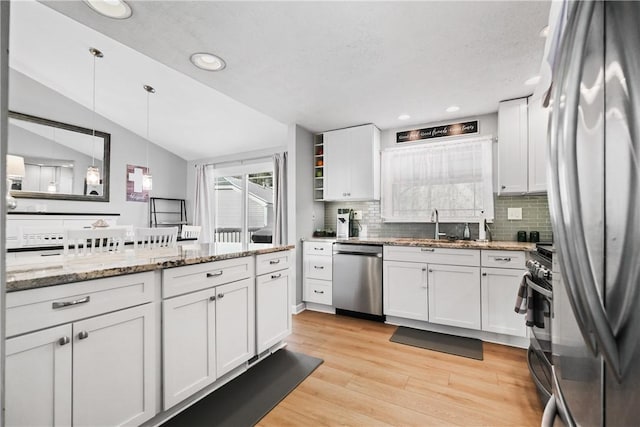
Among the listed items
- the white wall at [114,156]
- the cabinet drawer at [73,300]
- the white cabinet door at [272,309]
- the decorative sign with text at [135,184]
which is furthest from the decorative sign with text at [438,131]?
the white wall at [114,156]

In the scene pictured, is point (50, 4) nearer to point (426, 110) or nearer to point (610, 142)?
point (610, 142)

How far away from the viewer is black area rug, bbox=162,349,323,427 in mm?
1650

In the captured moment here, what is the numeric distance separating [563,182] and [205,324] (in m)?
1.87

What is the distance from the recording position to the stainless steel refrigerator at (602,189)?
1.37ft

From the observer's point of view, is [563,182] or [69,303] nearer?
[563,182]

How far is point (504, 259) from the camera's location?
2621 mm

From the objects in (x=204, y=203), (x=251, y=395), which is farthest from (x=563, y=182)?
(x=204, y=203)

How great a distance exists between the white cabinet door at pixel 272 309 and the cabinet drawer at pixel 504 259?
6.29 ft

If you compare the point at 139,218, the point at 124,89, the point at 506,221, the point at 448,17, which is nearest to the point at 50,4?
the point at 448,17

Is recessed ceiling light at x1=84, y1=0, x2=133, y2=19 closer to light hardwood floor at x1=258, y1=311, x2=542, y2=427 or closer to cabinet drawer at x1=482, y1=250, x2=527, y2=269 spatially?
light hardwood floor at x1=258, y1=311, x2=542, y2=427

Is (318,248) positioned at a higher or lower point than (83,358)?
higher

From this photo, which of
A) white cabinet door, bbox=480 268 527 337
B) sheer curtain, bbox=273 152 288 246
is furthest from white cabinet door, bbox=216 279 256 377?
sheer curtain, bbox=273 152 288 246

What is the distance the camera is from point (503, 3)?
5.37ft

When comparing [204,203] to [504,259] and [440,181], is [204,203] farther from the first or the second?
[504,259]
